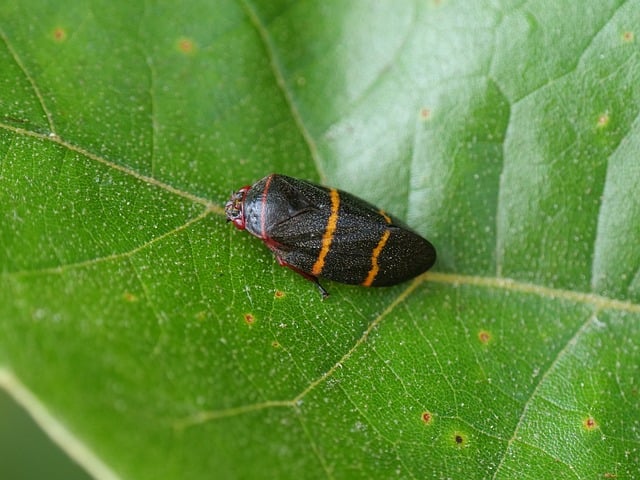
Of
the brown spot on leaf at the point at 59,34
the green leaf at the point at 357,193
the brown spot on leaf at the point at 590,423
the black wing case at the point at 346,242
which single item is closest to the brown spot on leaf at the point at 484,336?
the green leaf at the point at 357,193

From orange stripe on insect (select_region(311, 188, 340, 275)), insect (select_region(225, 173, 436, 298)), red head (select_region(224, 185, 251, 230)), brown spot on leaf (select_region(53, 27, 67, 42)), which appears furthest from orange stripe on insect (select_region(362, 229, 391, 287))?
brown spot on leaf (select_region(53, 27, 67, 42))

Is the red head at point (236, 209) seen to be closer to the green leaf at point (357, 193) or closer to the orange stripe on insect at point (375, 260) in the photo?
the green leaf at point (357, 193)

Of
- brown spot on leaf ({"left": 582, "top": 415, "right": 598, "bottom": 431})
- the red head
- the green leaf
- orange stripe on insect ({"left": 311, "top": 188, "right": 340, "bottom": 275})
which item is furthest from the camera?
orange stripe on insect ({"left": 311, "top": 188, "right": 340, "bottom": 275})

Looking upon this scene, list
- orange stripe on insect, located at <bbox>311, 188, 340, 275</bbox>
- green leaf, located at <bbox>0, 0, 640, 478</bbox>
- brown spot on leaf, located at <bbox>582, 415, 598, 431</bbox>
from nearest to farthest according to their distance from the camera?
1. green leaf, located at <bbox>0, 0, 640, 478</bbox>
2. brown spot on leaf, located at <bbox>582, 415, 598, 431</bbox>
3. orange stripe on insect, located at <bbox>311, 188, 340, 275</bbox>

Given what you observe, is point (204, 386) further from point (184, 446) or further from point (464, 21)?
point (464, 21)

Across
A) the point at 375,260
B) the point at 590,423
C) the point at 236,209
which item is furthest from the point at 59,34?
the point at 590,423

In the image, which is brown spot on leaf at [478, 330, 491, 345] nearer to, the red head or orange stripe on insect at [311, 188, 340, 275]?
orange stripe on insect at [311, 188, 340, 275]

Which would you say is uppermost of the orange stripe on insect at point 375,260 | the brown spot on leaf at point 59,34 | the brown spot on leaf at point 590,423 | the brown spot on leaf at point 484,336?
the brown spot on leaf at point 59,34
